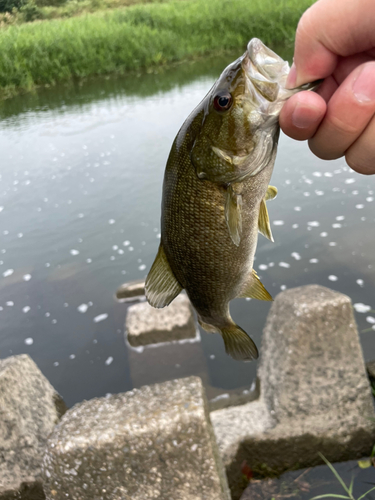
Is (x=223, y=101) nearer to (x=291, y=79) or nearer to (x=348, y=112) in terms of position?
(x=291, y=79)

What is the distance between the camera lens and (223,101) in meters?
1.09

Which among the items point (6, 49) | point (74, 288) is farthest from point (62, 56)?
point (74, 288)

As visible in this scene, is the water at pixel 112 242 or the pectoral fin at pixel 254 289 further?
the water at pixel 112 242

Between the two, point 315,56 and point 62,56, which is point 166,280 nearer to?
point 315,56

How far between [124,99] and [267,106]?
10.6 meters

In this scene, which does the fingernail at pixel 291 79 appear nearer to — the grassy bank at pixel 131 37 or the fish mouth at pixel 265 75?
the fish mouth at pixel 265 75

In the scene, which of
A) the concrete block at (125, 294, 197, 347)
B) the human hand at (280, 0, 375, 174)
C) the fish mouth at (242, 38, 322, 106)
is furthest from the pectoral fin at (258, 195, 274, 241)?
the concrete block at (125, 294, 197, 347)

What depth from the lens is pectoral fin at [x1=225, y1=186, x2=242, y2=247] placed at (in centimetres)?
117

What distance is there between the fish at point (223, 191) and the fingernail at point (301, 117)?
60 millimetres

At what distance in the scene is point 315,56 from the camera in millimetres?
1103

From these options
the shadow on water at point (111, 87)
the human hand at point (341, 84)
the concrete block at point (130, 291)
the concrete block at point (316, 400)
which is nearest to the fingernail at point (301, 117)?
the human hand at point (341, 84)

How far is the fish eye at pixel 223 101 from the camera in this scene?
1081 mm

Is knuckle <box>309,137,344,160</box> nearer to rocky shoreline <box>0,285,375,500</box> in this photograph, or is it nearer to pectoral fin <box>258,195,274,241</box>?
pectoral fin <box>258,195,274,241</box>

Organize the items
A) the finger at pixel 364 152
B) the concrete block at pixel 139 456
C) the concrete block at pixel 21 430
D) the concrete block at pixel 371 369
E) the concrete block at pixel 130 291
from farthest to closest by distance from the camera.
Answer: the concrete block at pixel 130 291 < the concrete block at pixel 371 369 < the concrete block at pixel 21 430 < the concrete block at pixel 139 456 < the finger at pixel 364 152
